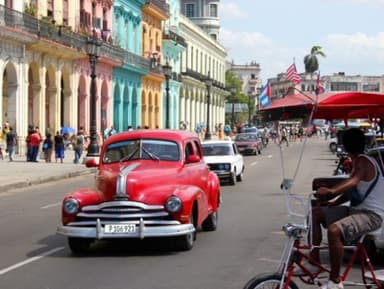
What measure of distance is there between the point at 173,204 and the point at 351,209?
3891 mm

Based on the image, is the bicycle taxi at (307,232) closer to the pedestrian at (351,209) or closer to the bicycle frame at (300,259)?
the bicycle frame at (300,259)

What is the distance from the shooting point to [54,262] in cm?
1133

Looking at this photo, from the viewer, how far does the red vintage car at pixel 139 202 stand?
1164cm

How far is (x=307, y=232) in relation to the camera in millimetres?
7910

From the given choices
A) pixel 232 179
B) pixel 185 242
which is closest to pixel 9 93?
pixel 232 179

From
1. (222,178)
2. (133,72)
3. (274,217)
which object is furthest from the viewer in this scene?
(133,72)

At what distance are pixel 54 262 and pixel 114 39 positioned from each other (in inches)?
1912

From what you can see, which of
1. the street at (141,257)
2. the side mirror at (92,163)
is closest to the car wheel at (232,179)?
the street at (141,257)

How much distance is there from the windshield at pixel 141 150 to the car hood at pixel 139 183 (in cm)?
44

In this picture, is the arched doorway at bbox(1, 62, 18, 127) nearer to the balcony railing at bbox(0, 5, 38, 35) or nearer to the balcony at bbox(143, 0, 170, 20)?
the balcony railing at bbox(0, 5, 38, 35)

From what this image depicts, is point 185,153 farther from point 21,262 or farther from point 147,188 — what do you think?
point 21,262

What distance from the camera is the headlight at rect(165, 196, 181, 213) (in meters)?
11.8

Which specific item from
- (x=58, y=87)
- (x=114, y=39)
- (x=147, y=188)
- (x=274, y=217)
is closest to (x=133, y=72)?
(x=114, y=39)

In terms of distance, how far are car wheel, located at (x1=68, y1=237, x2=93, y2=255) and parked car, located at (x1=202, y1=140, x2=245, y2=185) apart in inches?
561
